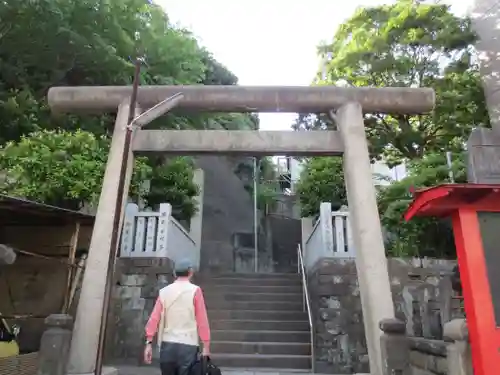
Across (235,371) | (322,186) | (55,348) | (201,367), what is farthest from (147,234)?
(201,367)

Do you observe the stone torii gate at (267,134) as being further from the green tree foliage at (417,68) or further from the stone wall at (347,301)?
the green tree foliage at (417,68)

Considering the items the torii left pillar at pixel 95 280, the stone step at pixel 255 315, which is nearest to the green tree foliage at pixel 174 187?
the stone step at pixel 255 315

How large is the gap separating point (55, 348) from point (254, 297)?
558 cm

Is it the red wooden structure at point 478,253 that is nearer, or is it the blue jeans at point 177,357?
the red wooden structure at point 478,253

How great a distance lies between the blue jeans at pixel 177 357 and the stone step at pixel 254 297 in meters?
6.16

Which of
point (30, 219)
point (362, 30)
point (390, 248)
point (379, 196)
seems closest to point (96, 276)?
point (30, 219)

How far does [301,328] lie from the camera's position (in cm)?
938

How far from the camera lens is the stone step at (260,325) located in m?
9.37

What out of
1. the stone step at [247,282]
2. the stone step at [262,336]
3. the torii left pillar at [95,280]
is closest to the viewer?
the torii left pillar at [95,280]

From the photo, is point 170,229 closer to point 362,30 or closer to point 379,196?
point 379,196

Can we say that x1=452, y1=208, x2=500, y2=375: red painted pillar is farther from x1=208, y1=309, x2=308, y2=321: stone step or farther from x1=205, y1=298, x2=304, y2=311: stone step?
x1=205, y1=298, x2=304, y2=311: stone step

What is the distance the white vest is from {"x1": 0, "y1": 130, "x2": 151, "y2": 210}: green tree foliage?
18.5 feet

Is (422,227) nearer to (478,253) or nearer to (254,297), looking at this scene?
(254,297)

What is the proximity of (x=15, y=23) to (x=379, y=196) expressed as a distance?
10.9 m
